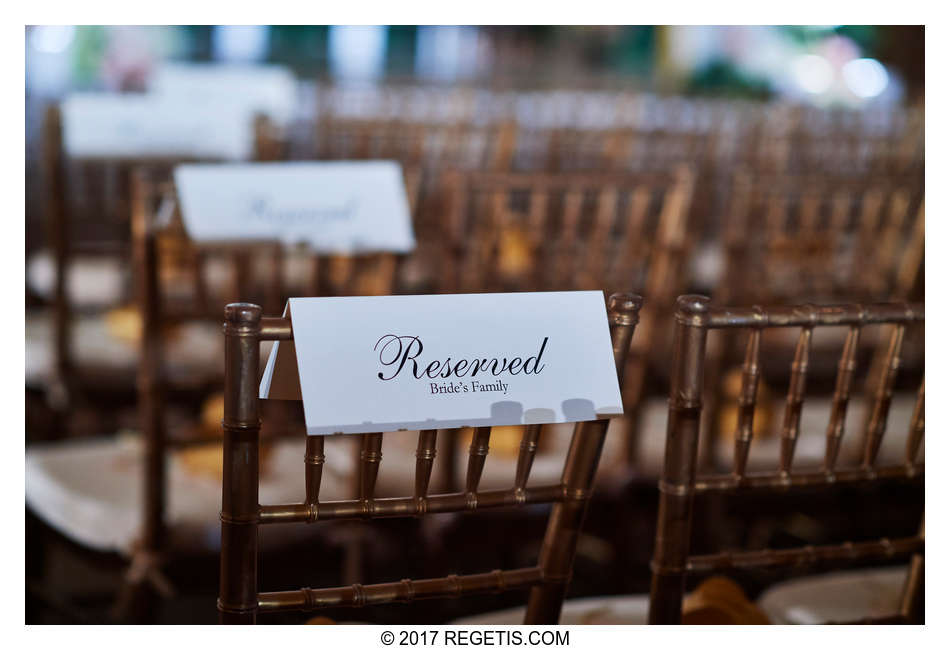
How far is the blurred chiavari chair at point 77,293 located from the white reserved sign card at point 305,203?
27.1 inches

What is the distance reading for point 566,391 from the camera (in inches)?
36.0

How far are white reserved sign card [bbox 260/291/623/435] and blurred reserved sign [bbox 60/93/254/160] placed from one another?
1.73 meters

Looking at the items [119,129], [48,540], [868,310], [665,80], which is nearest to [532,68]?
[665,80]

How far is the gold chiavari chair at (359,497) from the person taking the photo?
0.86m

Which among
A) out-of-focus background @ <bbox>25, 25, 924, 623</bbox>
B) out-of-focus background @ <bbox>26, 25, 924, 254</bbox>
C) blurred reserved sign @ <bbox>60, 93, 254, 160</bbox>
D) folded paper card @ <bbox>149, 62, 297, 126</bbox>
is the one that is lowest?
out-of-focus background @ <bbox>25, 25, 924, 623</bbox>

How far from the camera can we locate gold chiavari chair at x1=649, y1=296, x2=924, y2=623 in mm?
999

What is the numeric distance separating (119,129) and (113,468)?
2.91 ft

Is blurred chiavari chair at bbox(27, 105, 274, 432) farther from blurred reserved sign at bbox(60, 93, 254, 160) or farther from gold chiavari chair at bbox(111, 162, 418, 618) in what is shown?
gold chiavari chair at bbox(111, 162, 418, 618)

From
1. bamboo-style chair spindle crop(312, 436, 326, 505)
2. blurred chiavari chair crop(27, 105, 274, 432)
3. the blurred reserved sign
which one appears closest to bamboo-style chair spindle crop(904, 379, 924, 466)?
bamboo-style chair spindle crop(312, 436, 326, 505)

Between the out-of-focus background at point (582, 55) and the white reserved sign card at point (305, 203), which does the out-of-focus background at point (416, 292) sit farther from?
the out-of-focus background at point (582, 55)

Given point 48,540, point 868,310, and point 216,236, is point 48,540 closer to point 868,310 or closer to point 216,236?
point 216,236

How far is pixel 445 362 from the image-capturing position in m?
0.89

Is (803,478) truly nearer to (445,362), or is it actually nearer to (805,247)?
(445,362)

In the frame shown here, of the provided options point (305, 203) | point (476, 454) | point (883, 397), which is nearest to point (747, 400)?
point (883, 397)
